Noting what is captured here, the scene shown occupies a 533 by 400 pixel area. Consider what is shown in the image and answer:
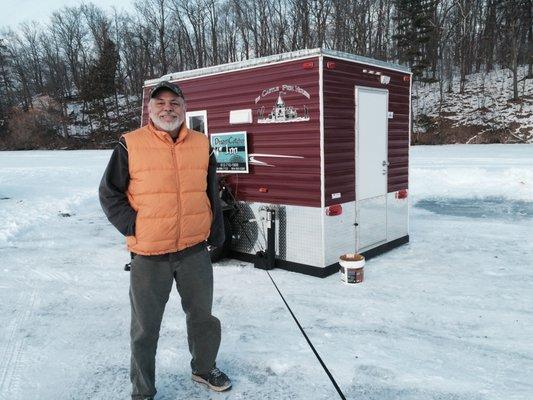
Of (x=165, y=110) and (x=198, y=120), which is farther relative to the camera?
(x=198, y=120)

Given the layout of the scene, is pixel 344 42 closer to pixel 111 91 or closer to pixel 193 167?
pixel 111 91

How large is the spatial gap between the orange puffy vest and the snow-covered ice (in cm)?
119

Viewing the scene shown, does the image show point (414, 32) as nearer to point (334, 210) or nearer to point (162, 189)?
point (334, 210)

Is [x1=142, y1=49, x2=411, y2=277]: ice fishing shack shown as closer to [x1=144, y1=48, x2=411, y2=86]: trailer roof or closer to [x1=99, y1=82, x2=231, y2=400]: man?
[x1=144, y1=48, x2=411, y2=86]: trailer roof

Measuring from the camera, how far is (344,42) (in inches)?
1390

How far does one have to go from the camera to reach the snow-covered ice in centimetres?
316

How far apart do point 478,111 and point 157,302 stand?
30.7 meters

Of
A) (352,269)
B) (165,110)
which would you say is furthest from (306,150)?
(165,110)

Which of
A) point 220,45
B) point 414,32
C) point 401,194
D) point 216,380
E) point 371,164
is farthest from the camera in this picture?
point 220,45

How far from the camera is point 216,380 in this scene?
120 inches

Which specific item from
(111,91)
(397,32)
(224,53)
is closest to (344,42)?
(397,32)

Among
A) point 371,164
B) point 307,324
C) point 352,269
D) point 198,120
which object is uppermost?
point 198,120

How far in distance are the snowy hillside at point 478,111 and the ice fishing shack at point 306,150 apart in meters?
22.0

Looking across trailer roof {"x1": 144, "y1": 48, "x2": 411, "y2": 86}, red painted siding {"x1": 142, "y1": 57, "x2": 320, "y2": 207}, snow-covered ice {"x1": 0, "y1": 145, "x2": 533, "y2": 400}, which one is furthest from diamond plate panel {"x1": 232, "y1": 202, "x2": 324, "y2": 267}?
trailer roof {"x1": 144, "y1": 48, "x2": 411, "y2": 86}
